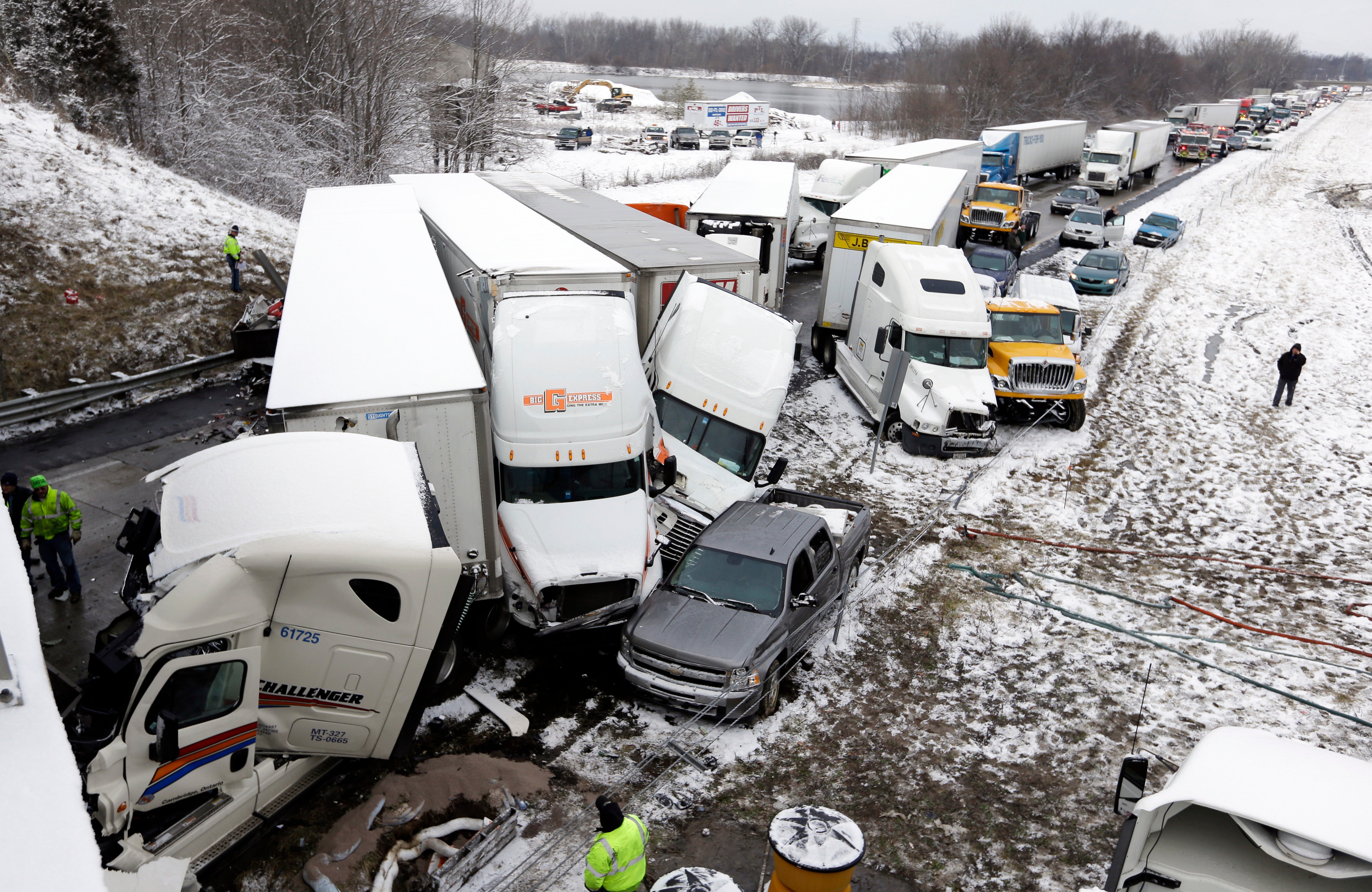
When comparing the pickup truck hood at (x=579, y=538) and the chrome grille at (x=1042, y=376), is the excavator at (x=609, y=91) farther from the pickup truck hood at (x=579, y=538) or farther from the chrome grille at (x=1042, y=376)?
the pickup truck hood at (x=579, y=538)

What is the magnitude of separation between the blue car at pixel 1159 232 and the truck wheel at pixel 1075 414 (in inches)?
766

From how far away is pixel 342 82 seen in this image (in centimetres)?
3148

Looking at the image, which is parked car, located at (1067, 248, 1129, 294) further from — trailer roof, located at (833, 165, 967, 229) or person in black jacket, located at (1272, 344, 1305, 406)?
person in black jacket, located at (1272, 344, 1305, 406)

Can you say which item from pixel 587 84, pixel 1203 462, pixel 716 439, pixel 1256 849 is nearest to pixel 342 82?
pixel 716 439

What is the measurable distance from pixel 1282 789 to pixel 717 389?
27.8ft

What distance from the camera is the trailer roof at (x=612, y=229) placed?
14211 millimetres

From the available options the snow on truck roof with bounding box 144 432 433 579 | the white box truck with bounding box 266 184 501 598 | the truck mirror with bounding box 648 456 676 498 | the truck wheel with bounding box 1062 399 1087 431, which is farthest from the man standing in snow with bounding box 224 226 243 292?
the truck wheel with bounding box 1062 399 1087 431

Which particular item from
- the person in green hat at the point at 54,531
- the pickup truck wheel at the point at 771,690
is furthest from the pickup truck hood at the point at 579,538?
the person in green hat at the point at 54,531

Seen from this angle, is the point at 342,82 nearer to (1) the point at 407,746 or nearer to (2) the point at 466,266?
(2) the point at 466,266

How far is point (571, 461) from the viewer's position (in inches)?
407

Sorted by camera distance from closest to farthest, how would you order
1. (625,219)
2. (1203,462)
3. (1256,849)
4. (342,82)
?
(1256,849) < (1203,462) < (625,219) < (342,82)

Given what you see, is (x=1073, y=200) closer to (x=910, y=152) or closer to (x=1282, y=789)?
(x=910, y=152)

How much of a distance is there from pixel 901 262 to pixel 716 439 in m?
7.03

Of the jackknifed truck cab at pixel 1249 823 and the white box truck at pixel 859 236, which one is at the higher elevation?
the white box truck at pixel 859 236
